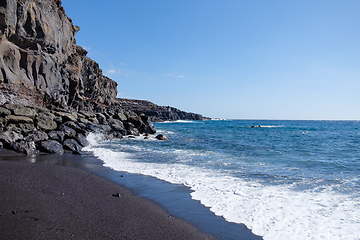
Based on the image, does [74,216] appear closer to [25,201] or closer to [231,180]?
[25,201]

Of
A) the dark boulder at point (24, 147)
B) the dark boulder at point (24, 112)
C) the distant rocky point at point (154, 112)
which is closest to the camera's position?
the dark boulder at point (24, 147)

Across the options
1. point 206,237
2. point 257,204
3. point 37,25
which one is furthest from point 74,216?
point 37,25

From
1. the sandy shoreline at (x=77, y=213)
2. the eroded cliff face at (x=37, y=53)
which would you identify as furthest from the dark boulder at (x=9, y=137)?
the eroded cliff face at (x=37, y=53)

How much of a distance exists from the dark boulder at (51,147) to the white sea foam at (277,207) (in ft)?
27.3

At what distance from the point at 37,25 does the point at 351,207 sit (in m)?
31.5

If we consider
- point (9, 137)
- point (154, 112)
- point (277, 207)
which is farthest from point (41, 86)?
point (154, 112)

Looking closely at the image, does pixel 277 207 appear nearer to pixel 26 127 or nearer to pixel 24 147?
pixel 24 147

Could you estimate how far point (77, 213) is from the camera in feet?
15.9

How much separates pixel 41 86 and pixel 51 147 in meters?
15.0

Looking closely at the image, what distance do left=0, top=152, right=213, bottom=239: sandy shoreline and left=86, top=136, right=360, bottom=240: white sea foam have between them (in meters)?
1.48

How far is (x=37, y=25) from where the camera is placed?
24.8 m

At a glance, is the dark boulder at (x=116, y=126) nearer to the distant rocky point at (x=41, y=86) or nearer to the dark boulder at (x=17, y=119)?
the distant rocky point at (x=41, y=86)

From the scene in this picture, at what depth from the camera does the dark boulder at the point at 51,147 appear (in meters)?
13.5

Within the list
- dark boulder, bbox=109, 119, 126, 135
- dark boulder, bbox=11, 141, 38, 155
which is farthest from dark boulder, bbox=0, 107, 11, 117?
dark boulder, bbox=109, 119, 126, 135
